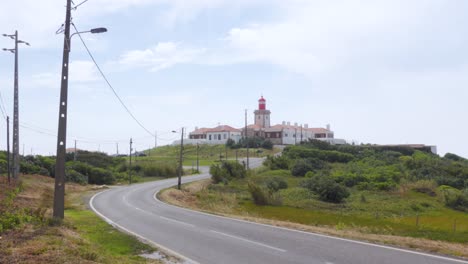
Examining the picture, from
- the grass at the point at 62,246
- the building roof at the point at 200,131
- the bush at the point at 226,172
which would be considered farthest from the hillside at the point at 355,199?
the building roof at the point at 200,131

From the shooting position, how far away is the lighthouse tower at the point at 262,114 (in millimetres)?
132500

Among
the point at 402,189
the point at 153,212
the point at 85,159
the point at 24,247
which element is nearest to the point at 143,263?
the point at 24,247

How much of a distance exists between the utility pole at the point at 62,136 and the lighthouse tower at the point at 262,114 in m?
115

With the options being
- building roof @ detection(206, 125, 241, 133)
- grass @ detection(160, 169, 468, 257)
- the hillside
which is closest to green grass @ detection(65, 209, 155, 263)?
the hillside

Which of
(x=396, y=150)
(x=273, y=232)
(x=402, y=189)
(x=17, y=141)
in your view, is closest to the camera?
(x=273, y=232)

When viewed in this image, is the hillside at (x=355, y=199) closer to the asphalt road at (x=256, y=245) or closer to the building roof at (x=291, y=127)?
the asphalt road at (x=256, y=245)

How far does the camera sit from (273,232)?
57.8 feet

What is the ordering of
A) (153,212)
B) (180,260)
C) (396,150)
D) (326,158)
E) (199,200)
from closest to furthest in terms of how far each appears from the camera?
(180,260) → (153,212) → (199,200) → (326,158) → (396,150)

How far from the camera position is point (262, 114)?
436 ft

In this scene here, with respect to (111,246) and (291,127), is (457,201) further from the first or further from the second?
(291,127)

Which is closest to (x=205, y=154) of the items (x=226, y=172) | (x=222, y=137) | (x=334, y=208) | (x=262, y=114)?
(x=222, y=137)

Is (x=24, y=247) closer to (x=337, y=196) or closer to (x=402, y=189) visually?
(x=337, y=196)

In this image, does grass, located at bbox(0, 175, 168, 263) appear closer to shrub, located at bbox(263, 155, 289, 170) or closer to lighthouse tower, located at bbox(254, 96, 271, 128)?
shrub, located at bbox(263, 155, 289, 170)

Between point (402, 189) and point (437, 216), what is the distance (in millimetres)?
14475
